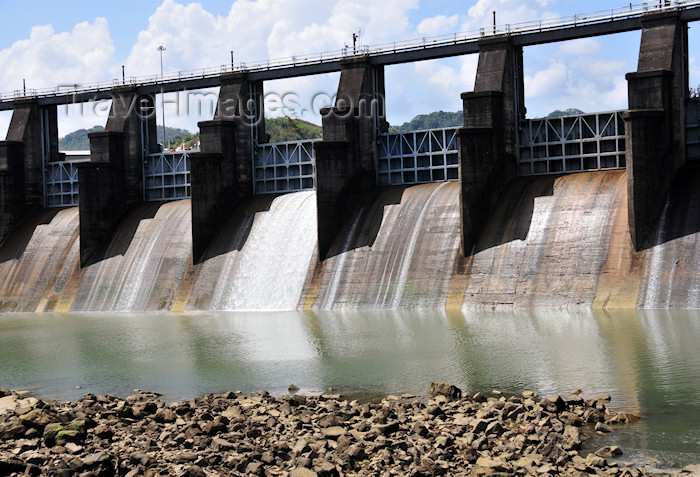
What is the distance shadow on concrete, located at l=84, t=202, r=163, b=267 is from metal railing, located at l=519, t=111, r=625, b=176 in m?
22.2

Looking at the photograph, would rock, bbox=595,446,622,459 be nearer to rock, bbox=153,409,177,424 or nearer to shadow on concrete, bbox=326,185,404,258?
rock, bbox=153,409,177,424

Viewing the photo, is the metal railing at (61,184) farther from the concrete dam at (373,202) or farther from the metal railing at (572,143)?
the metal railing at (572,143)

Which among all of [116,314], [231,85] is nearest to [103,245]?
[116,314]

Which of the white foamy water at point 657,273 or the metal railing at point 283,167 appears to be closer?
the white foamy water at point 657,273

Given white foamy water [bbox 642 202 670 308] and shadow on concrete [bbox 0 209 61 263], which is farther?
shadow on concrete [bbox 0 209 61 263]

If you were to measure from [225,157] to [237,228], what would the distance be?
4014 millimetres

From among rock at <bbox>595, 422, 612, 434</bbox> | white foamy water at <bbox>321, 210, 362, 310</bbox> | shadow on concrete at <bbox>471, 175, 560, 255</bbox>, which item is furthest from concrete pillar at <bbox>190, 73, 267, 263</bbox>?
rock at <bbox>595, 422, 612, 434</bbox>

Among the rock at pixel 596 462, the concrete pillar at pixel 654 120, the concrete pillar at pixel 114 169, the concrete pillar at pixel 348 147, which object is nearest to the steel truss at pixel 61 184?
the concrete pillar at pixel 114 169

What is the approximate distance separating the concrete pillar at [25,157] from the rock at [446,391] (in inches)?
1685

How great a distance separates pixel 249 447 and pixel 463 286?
884 inches

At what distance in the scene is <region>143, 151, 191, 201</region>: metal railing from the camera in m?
54.2

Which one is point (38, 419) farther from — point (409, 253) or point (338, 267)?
point (338, 267)

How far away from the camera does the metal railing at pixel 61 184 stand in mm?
58375

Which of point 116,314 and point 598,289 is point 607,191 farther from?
point 116,314
